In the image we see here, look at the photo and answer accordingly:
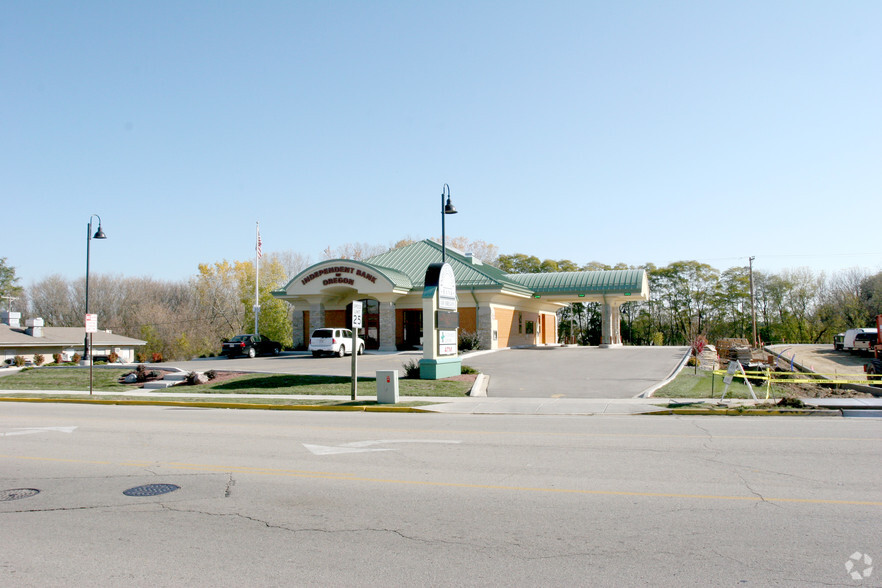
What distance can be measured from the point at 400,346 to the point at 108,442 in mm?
29038

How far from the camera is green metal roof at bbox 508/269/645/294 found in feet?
142

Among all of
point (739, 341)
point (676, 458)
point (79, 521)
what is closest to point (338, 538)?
point (79, 521)

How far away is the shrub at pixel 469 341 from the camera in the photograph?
3734cm

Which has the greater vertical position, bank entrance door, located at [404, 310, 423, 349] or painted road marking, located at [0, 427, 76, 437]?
bank entrance door, located at [404, 310, 423, 349]

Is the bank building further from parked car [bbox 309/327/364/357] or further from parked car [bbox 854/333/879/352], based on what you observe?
parked car [bbox 854/333/879/352]

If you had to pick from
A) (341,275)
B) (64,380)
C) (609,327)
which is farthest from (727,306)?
(64,380)

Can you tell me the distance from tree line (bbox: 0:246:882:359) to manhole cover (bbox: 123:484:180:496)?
55051 mm

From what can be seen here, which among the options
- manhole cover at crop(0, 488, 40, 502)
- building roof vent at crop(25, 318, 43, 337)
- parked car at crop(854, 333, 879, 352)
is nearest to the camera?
manhole cover at crop(0, 488, 40, 502)

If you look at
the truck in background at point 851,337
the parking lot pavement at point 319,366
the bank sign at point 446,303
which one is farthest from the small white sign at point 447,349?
the truck in background at point 851,337

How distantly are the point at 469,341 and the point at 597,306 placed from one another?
34577 mm

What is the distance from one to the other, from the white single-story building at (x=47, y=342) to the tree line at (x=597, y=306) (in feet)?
29.9

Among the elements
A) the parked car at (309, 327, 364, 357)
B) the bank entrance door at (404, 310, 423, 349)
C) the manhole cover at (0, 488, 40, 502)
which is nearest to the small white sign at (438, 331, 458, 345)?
the parked car at (309, 327, 364, 357)

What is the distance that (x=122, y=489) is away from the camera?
7785 mm

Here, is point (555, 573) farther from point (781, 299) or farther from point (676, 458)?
point (781, 299)
